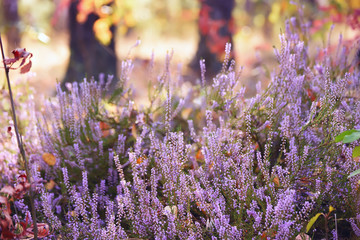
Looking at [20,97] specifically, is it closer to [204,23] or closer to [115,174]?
[115,174]

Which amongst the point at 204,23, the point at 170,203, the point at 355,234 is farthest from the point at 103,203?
the point at 204,23

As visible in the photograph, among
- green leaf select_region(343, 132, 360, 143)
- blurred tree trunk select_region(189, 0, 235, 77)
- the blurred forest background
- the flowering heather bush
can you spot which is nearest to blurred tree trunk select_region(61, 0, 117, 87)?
the blurred forest background

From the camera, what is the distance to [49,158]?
2211 mm

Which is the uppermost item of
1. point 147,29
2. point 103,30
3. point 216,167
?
point 147,29

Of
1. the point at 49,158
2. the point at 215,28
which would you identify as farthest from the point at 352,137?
the point at 215,28

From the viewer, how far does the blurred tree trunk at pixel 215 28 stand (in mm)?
8234

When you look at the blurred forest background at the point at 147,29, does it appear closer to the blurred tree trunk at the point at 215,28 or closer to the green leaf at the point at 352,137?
the blurred tree trunk at the point at 215,28

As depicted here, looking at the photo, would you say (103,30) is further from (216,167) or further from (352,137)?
(352,137)

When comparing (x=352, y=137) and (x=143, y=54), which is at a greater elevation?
(x=143, y=54)

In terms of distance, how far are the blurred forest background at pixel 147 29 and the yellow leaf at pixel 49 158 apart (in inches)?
17.5

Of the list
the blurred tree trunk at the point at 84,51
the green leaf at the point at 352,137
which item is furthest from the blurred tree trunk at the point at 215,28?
the green leaf at the point at 352,137

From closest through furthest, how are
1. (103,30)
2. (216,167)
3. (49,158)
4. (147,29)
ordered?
(216,167), (49,158), (103,30), (147,29)

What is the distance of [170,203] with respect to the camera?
5.64 ft

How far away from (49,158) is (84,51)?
222 inches
